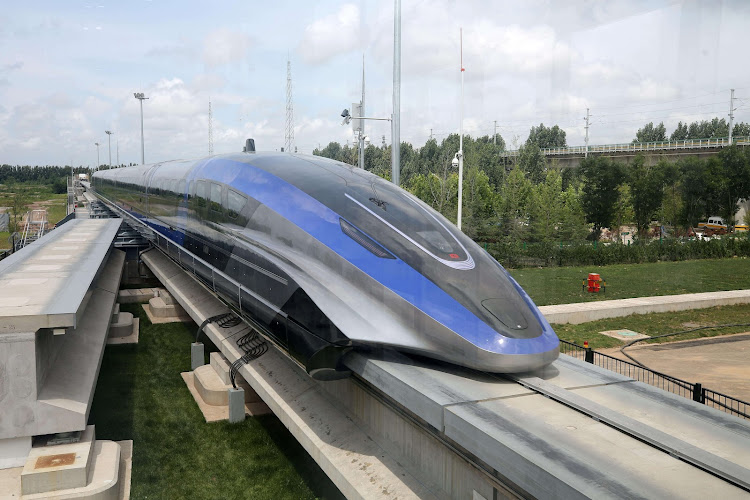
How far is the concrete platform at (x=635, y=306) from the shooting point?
2027 centimetres

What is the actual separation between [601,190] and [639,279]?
57.9 feet

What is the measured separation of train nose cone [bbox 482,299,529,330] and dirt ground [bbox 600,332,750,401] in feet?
28.8

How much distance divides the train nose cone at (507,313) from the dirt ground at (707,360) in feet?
28.8

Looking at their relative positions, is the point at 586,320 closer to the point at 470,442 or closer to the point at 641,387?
the point at 641,387

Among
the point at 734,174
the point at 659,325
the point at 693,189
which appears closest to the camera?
the point at 659,325

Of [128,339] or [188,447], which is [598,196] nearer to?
[128,339]

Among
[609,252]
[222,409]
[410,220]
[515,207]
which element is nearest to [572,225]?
[515,207]

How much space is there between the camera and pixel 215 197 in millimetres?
12062

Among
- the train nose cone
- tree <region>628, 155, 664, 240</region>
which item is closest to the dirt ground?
the train nose cone

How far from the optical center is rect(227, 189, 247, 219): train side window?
10.6 metres

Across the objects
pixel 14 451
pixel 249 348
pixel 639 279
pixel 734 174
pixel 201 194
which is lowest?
pixel 639 279

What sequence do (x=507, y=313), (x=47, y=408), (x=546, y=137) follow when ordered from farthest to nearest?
(x=546, y=137) < (x=47, y=408) < (x=507, y=313)

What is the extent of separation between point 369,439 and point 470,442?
2541 mm

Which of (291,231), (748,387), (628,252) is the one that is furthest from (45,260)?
(628,252)
